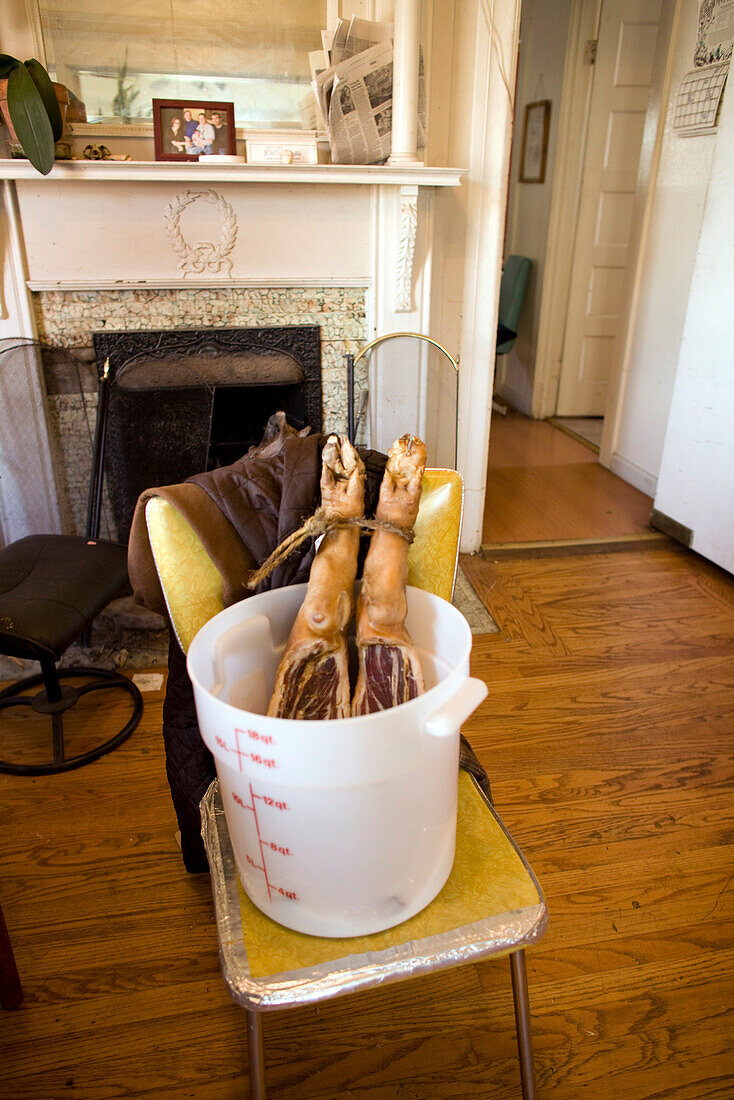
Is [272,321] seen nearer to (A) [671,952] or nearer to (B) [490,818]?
(B) [490,818]

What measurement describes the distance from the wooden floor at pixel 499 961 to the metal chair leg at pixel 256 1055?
0.30 m

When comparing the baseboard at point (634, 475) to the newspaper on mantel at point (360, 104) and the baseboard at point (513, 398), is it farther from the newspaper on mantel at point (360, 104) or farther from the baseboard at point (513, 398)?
the newspaper on mantel at point (360, 104)

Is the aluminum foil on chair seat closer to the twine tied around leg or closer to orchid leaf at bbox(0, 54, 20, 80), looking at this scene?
the twine tied around leg

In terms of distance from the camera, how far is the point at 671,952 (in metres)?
1.39

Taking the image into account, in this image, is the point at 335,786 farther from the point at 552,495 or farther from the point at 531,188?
the point at 531,188

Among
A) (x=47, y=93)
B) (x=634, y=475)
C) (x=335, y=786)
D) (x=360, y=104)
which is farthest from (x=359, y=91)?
(x=335, y=786)

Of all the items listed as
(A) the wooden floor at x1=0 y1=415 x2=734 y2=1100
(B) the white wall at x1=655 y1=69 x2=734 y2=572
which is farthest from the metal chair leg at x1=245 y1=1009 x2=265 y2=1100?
(B) the white wall at x1=655 y1=69 x2=734 y2=572

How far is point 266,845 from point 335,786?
0.48 ft

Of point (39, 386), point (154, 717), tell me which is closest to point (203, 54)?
point (39, 386)

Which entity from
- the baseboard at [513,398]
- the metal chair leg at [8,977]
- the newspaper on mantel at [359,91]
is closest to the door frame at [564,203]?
the baseboard at [513,398]

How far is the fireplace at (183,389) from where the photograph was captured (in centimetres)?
245

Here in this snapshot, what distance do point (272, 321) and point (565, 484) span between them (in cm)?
171

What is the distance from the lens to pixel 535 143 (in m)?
4.48

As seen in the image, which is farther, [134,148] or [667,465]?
[667,465]
